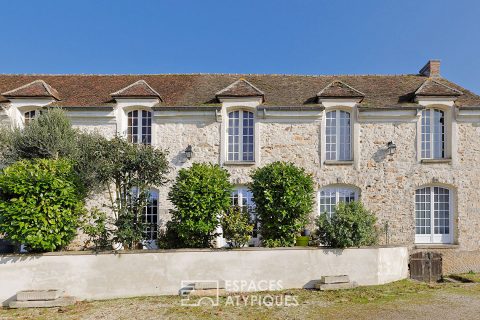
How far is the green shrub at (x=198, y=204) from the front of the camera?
31.4ft

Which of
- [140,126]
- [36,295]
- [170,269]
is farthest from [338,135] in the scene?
[36,295]

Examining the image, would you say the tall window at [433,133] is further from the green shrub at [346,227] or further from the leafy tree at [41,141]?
the leafy tree at [41,141]

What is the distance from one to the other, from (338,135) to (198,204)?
7.19 meters

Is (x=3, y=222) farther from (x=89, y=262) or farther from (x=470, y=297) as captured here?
(x=470, y=297)

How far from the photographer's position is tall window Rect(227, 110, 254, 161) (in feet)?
45.4

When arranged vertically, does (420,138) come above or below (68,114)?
below

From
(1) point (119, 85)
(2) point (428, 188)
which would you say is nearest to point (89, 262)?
(1) point (119, 85)

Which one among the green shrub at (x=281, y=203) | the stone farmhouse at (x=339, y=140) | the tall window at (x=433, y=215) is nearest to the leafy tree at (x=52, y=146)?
the stone farmhouse at (x=339, y=140)

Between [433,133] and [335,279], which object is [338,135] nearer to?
[433,133]

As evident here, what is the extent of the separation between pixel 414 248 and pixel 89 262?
11726mm

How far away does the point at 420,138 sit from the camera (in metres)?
13.6

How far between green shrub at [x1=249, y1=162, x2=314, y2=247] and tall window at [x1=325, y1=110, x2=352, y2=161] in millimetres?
3908

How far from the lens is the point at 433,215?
529 inches

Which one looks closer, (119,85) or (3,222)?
(3,222)
